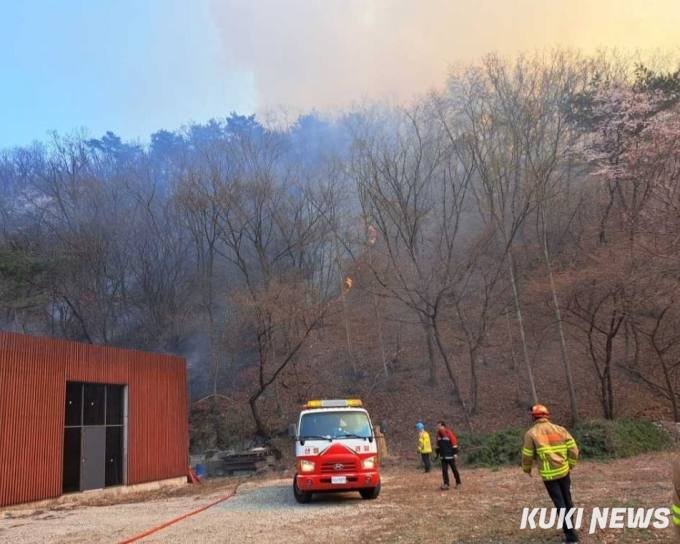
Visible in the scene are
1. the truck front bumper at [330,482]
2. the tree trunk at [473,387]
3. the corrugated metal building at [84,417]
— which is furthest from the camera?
the tree trunk at [473,387]

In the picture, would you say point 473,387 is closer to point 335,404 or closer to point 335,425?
point 335,404

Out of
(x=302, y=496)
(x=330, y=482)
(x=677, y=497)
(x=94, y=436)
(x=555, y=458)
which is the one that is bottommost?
(x=302, y=496)

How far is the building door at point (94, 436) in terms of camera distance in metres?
18.2

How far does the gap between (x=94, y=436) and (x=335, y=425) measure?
34.5 ft

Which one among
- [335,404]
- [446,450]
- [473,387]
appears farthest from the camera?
[473,387]

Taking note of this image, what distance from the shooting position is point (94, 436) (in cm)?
1884

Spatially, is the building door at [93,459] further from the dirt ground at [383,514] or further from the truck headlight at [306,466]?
the truck headlight at [306,466]

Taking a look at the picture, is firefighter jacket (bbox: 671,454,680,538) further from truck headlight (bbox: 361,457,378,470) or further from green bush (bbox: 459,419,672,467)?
green bush (bbox: 459,419,672,467)

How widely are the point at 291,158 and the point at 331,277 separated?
33.2ft

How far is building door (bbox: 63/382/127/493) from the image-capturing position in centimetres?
1822

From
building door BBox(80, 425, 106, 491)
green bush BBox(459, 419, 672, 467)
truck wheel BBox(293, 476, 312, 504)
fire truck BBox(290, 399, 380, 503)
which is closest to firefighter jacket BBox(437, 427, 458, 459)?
fire truck BBox(290, 399, 380, 503)

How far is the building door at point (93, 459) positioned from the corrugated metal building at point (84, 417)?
0.03m

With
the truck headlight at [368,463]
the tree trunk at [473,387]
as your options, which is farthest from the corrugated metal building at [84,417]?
the tree trunk at [473,387]

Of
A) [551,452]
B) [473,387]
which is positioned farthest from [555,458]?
[473,387]
